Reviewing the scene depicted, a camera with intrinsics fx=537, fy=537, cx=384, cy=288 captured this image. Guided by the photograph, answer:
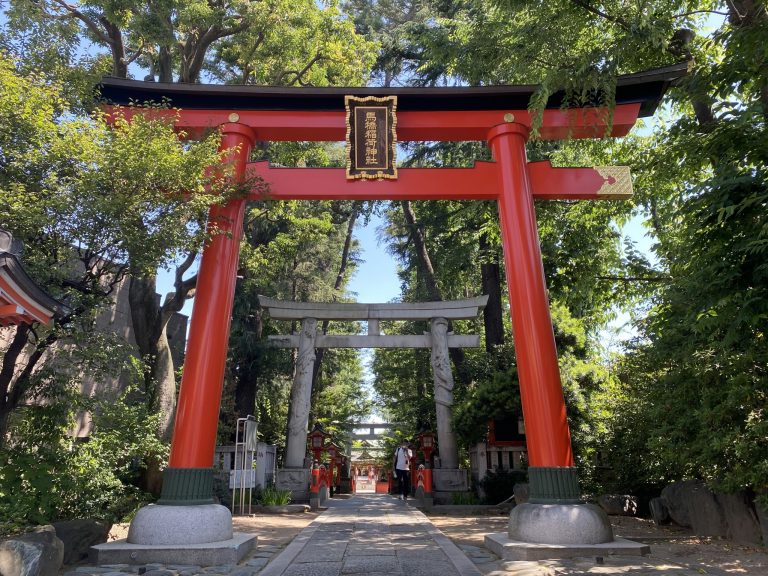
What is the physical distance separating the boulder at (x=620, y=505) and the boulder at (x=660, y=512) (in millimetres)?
Result: 1353

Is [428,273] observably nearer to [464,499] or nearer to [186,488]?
[464,499]

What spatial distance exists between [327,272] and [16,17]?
541 inches

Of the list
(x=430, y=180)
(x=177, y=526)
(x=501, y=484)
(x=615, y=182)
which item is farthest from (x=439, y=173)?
(x=501, y=484)

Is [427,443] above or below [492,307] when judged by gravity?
below

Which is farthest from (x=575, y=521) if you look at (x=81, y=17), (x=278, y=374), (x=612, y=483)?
(x=278, y=374)

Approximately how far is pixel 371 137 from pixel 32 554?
6.39 m

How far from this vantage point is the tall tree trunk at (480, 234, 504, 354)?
14.6 meters

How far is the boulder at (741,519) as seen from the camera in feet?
20.6

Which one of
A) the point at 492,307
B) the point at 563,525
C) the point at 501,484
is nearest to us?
the point at 563,525

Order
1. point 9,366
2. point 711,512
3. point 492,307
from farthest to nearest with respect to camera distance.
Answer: point 492,307 < point 711,512 < point 9,366

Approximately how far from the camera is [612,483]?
423 inches

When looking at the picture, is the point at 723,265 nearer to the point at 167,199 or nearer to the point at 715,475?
the point at 715,475

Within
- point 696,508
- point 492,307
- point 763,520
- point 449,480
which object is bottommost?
point 763,520

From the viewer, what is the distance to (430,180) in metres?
8.05
